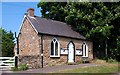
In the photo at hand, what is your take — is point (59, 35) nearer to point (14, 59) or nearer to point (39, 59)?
point (39, 59)

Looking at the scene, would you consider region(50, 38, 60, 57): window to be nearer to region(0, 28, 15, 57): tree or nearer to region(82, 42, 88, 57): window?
region(82, 42, 88, 57): window

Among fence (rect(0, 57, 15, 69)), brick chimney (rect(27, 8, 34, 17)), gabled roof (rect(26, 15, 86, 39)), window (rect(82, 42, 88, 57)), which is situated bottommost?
fence (rect(0, 57, 15, 69))

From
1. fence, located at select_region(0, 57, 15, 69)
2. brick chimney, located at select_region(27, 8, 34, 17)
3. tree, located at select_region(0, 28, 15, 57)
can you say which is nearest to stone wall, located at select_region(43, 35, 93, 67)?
fence, located at select_region(0, 57, 15, 69)

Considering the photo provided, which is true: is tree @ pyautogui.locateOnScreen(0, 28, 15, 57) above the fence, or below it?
above

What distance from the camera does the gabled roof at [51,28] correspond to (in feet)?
94.9

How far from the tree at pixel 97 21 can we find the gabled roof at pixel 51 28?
1330 millimetres

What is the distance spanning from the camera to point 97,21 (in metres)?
34.1

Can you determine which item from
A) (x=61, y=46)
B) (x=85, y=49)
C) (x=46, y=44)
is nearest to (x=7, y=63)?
(x=46, y=44)

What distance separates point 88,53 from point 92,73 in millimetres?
13982

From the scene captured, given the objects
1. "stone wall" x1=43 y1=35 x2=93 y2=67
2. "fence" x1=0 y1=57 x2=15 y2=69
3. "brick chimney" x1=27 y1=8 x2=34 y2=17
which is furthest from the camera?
"brick chimney" x1=27 y1=8 x2=34 y2=17

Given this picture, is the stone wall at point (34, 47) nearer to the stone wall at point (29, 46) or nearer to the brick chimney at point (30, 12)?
the stone wall at point (29, 46)

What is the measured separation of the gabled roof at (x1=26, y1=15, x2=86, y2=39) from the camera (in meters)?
28.9

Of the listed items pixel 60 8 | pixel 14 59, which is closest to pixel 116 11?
pixel 60 8

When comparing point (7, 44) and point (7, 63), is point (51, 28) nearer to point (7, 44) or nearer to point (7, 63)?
point (7, 63)
